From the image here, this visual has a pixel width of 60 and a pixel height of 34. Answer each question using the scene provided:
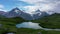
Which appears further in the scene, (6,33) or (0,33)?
(6,33)

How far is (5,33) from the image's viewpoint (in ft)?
225

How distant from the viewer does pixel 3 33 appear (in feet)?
219

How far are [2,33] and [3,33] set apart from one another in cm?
98

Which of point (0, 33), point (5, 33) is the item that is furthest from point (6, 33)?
point (0, 33)

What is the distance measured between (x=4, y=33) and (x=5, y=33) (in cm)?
88

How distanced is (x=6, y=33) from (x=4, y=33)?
1.17 meters

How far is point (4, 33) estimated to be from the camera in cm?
6781

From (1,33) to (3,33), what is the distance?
1737 millimetres

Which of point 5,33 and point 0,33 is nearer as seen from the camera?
point 0,33

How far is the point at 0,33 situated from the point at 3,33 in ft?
7.99

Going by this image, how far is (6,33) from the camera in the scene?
225 feet

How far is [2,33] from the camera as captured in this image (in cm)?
6581

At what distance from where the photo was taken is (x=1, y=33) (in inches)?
2564

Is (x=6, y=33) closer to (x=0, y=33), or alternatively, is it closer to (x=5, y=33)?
(x=5, y=33)
